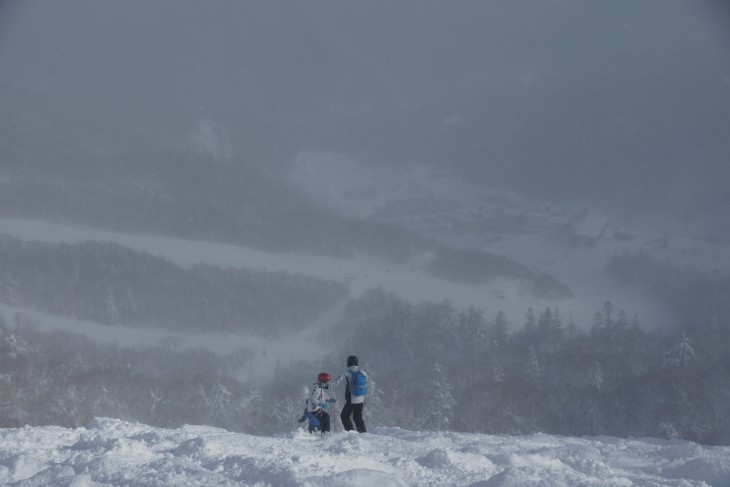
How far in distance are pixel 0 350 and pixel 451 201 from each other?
7935cm

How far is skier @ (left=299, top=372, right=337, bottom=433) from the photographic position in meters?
14.6

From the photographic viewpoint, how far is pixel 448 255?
3718 inches

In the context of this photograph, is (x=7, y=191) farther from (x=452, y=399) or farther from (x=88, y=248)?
(x=452, y=399)

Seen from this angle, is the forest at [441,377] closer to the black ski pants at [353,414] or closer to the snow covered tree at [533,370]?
the snow covered tree at [533,370]

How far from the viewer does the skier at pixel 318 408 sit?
14625mm

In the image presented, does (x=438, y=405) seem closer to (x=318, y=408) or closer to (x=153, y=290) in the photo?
(x=318, y=408)

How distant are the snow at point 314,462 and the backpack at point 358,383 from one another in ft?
4.32

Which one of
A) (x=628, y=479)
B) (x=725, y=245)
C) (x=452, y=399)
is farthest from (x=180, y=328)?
(x=725, y=245)

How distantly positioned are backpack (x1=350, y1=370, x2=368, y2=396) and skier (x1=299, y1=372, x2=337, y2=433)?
1.99ft

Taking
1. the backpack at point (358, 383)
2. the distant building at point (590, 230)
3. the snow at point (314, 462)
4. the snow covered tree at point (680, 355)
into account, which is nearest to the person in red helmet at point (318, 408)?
the backpack at point (358, 383)

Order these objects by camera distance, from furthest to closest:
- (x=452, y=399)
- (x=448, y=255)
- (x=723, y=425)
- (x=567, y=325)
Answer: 1. (x=448, y=255)
2. (x=567, y=325)
3. (x=452, y=399)
4. (x=723, y=425)

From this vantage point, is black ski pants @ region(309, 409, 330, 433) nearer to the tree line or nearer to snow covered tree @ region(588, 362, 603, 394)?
snow covered tree @ region(588, 362, 603, 394)

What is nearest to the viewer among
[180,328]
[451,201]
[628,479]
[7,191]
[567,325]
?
[628,479]

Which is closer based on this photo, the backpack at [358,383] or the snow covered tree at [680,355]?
the backpack at [358,383]
